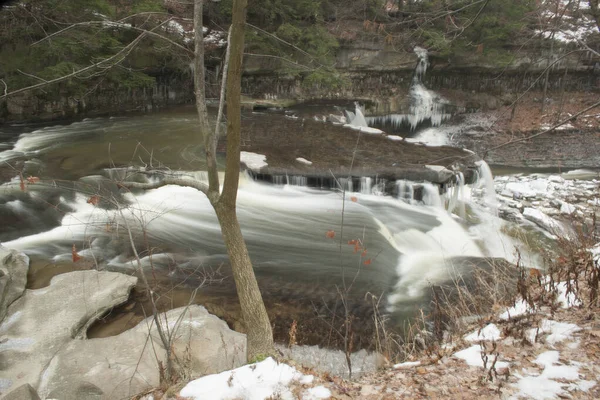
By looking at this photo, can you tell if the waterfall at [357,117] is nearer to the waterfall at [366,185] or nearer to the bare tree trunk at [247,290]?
the waterfall at [366,185]

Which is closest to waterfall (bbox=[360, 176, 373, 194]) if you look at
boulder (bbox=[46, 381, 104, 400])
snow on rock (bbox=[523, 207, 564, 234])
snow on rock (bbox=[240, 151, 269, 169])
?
snow on rock (bbox=[240, 151, 269, 169])

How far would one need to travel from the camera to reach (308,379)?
307 cm

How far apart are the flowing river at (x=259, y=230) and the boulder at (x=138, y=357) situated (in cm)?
84

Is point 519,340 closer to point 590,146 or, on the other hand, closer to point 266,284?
point 266,284

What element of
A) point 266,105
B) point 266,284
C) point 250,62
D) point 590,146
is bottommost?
point 266,284

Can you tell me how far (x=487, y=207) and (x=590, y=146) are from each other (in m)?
8.87

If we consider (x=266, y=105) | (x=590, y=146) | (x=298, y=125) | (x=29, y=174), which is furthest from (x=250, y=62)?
(x=590, y=146)

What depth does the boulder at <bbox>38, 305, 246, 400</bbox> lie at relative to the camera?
4.02 meters

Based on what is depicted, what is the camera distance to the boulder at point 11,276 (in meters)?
5.15

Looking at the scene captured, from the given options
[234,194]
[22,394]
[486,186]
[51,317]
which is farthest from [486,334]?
[486,186]

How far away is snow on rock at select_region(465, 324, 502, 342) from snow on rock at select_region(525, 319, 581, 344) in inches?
10.1

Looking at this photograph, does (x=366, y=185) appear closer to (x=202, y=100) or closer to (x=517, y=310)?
(x=517, y=310)

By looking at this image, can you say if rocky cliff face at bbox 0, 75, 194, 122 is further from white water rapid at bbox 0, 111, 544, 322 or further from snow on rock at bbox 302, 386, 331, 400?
snow on rock at bbox 302, 386, 331, 400

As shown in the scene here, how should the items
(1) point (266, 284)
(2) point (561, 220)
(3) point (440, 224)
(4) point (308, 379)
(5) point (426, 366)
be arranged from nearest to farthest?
1. (4) point (308, 379)
2. (5) point (426, 366)
3. (1) point (266, 284)
4. (3) point (440, 224)
5. (2) point (561, 220)
